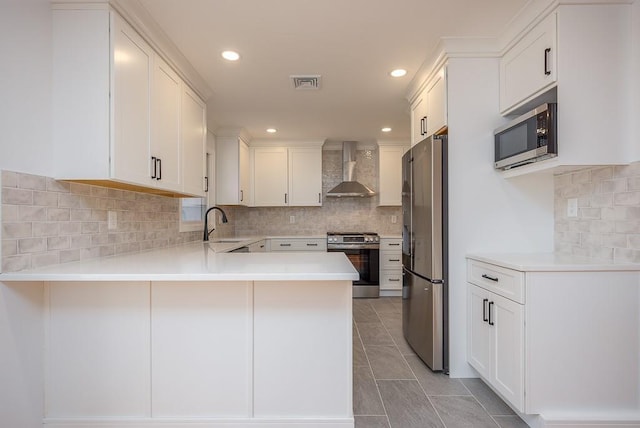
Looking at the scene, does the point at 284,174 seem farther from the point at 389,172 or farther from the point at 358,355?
the point at 358,355

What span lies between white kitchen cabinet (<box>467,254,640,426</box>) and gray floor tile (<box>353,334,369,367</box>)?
1138mm

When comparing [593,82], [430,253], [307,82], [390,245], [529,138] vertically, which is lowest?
[390,245]

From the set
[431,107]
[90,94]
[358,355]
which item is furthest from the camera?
[358,355]

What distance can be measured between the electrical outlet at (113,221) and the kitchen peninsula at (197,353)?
0.43m

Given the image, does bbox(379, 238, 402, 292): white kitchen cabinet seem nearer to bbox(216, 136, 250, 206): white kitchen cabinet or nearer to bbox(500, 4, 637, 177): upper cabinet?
bbox(216, 136, 250, 206): white kitchen cabinet

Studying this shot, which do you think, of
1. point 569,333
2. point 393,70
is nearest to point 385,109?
point 393,70

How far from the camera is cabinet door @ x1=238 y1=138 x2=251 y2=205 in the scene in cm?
435

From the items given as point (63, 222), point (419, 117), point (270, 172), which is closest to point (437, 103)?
point (419, 117)

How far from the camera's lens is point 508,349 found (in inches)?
70.1

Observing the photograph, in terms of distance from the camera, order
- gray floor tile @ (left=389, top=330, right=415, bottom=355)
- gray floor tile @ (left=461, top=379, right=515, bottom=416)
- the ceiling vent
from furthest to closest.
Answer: gray floor tile @ (left=389, top=330, right=415, bottom=355) → the ceiling vent → gray floor tile @ (left=461, top=379, right=515, bottom=416)

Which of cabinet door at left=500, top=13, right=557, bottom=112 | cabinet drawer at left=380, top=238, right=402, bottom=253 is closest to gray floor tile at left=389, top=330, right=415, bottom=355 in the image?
cabinet drawer at left=380, top=238, right=402, bottom=253

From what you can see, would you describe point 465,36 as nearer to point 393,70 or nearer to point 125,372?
point 393,70

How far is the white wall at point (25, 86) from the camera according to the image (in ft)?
4.73

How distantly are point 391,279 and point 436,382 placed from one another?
246cm
